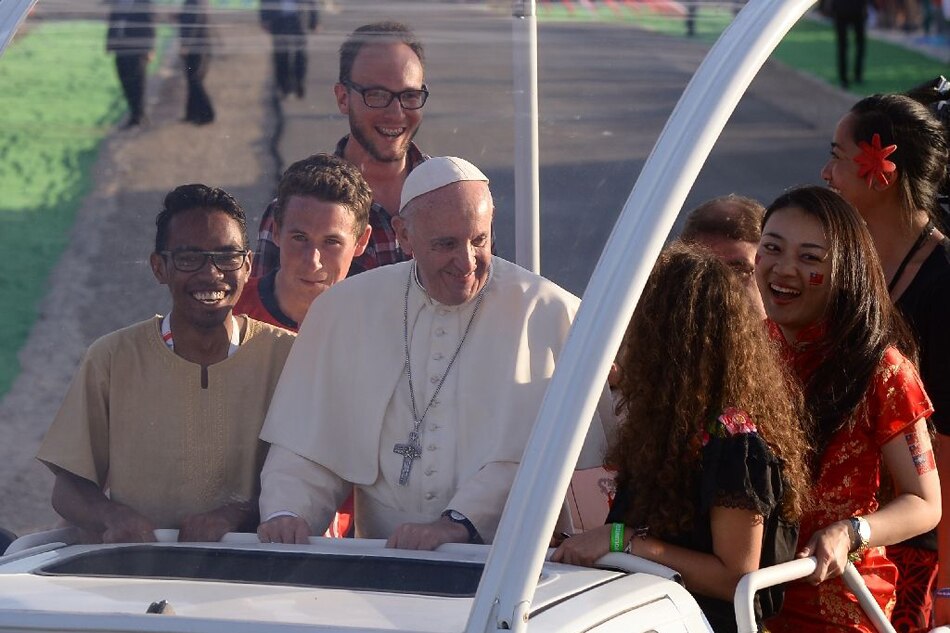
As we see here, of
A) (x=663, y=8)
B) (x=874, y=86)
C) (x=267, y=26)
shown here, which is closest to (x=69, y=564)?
(x=267, y=26)

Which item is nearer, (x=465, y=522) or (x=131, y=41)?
(x=465, y=522)

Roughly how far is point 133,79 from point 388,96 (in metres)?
0.62

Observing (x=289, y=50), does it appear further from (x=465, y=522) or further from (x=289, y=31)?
(x=465, y=522)

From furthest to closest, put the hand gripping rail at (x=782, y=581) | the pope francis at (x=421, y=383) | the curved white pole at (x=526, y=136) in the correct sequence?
1. the curved white pole at (x=526, y=136)
2. the pope francis at (x=421, y=383)
3. the hand gripping rail at (x=782, y=581)

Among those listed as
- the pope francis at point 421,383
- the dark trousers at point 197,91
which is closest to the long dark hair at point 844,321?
the pope francis at point 421,383

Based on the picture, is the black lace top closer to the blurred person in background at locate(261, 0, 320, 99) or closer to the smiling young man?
the smiling young man

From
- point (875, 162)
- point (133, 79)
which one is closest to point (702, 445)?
point (875, 162)

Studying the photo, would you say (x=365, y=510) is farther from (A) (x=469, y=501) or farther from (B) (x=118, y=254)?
(B) (x=118, y=254)

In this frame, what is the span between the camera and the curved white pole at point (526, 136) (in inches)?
131

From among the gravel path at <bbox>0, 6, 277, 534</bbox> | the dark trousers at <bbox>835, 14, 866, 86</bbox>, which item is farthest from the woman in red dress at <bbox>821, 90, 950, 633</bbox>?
the dark trousers at <bbox>835, 14, 866, 86</bbox>

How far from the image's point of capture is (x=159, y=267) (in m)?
3.12

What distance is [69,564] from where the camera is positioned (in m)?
2.84

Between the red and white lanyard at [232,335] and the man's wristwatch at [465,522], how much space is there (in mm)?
597

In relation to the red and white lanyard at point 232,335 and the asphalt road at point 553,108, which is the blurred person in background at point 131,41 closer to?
the asphalt road at point 553,108
